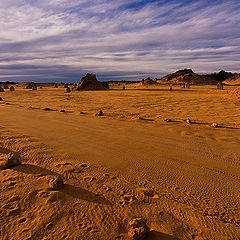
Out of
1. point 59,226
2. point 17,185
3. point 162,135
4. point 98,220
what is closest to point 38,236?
point 59,226

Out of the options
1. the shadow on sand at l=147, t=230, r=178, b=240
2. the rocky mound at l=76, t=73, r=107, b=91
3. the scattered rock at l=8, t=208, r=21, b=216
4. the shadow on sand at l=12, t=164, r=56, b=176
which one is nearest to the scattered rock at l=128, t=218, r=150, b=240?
the shadow on sand at l=147, t=230, r=178, b=240

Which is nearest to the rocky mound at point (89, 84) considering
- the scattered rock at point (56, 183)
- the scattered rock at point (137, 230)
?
the scattered rock at point (56, 183)

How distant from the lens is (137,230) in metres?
1.51

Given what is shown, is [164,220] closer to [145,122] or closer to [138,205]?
[138,205]

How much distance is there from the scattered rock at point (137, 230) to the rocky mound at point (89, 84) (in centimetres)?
2161

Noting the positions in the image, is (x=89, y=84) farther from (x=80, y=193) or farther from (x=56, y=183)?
(x=80, y=193)

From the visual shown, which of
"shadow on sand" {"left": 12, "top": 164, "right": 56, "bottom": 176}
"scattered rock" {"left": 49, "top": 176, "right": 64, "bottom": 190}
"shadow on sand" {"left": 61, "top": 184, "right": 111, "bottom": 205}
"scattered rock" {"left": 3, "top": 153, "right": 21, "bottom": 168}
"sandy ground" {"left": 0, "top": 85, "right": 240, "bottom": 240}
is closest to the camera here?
"sandy ground" {"left": 0, "top": 85, "right": 240, "bottom": 240}

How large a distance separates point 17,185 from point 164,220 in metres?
1.90

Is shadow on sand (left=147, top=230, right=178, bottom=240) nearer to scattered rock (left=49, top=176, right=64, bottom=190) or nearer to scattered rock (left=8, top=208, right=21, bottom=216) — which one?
scattered rock (left=49, top=176, right=64, bottom=190)

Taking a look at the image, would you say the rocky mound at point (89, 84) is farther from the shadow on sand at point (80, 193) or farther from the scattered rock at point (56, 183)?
the scattered rock at point (56, 183)

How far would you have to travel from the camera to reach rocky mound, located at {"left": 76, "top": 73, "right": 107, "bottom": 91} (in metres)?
22.1

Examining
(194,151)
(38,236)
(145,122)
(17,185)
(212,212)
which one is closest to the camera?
(38,236)

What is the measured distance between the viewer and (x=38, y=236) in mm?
1501

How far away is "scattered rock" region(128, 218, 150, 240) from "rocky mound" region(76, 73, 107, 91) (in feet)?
70.9
